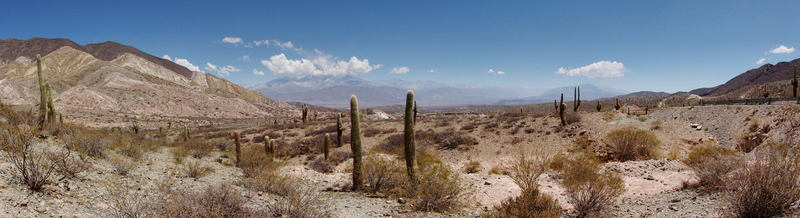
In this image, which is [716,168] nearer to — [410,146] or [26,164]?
[410,146]

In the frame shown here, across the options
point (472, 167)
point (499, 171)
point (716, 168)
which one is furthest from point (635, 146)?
point (472, 167)

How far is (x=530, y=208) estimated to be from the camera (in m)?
6.25

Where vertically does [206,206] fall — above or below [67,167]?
below

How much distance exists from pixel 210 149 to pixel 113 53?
449 ft

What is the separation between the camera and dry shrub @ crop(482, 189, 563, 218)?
5.89 metres

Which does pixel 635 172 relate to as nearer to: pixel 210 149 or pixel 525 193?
pixel 525 193

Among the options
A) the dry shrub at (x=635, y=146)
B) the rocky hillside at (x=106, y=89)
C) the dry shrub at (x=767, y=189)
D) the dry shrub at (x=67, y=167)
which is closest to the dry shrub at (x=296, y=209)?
the dry shrub at (x=67, y=167)

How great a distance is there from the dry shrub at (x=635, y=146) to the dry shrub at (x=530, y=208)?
7.12 metres

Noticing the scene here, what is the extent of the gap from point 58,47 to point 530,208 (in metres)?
166

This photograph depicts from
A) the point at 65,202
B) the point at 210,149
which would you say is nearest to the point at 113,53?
the point at 210,149

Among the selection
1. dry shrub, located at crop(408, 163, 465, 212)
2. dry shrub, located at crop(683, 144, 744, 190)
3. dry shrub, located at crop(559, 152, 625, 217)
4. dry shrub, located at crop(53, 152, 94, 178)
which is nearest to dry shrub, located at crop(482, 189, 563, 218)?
dry shrub, located at crop(559, 152, 625, 217)

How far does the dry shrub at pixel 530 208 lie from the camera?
5895 mm

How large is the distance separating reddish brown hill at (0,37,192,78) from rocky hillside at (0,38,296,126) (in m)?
0.26

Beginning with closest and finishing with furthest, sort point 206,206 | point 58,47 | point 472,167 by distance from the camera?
point 206,206, point 472,167, point 58,47
